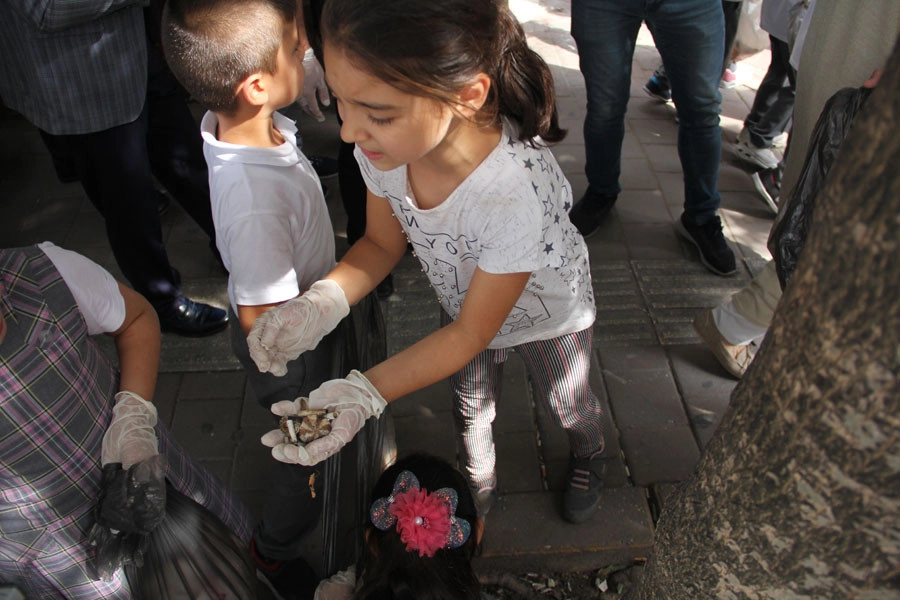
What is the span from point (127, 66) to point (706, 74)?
2333 mm

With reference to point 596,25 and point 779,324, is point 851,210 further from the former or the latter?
point 596,25

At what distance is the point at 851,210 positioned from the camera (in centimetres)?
49

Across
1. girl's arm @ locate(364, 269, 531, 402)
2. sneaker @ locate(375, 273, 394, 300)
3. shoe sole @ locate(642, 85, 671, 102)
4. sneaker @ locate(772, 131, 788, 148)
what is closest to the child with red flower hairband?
girl's arm @ locate(364, 269, 531, 402)

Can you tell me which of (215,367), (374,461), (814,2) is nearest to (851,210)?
(374,461)

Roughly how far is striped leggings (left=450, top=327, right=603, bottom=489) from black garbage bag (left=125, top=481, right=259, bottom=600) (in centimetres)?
78

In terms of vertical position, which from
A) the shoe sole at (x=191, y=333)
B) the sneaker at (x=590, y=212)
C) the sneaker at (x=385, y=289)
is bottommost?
the shoe sole at (x=191, y=333)

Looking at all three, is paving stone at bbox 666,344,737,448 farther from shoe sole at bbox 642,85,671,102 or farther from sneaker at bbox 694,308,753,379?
shoe sole at bbox 642,85,671,102

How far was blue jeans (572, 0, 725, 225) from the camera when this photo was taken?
→ 8.49 feet

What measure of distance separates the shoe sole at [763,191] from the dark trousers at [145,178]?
9.98 feet

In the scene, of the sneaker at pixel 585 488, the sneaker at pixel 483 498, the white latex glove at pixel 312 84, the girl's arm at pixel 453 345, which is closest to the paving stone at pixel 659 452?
the sneaker at pixel 585 488

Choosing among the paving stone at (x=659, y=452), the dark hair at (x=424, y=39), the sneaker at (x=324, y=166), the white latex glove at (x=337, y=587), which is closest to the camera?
the dark hair at (x=424, y=39)

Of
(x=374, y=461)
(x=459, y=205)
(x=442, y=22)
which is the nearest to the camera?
(x=442, y=22)

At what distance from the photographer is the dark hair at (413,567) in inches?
55.6

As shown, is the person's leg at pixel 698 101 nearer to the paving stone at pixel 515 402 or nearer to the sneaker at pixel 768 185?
the sneaker at pixel 768 185
